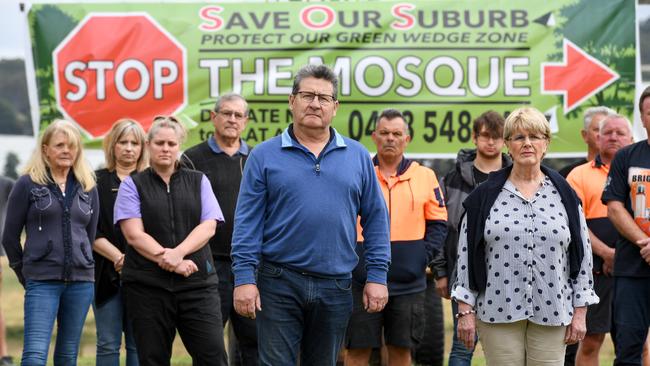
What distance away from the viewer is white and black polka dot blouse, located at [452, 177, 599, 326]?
5031mm

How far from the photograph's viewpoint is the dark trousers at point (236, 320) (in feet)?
22.8

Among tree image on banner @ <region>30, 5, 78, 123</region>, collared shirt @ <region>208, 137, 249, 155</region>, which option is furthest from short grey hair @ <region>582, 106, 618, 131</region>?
tree image on banner @ <region>30, 5, 78, 123</region>

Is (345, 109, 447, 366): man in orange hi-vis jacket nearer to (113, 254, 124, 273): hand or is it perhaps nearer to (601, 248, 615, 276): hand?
(601, 248, 615, 276): hand

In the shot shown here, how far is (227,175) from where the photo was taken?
7.07 m

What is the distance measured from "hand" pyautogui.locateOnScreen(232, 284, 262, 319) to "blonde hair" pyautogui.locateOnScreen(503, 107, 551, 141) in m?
1.48

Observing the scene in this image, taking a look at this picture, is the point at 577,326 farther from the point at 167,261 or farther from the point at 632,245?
the point at 167,261

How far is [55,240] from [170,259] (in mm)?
969


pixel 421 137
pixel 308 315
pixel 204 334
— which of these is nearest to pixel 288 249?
pixel 308 315

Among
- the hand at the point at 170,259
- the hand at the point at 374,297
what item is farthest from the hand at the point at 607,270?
the hand at the point at 170,259

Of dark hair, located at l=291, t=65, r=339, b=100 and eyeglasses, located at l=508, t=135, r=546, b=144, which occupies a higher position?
dark hair, located at l=291, t=65, r=339, b=100

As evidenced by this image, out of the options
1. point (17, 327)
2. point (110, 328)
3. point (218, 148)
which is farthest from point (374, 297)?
point (17, 327)

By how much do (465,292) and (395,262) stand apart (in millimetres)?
1525

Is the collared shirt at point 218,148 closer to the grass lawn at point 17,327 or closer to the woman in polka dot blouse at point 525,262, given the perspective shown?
the grass lawn at point 17,327

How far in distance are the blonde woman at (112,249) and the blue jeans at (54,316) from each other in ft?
0.46
